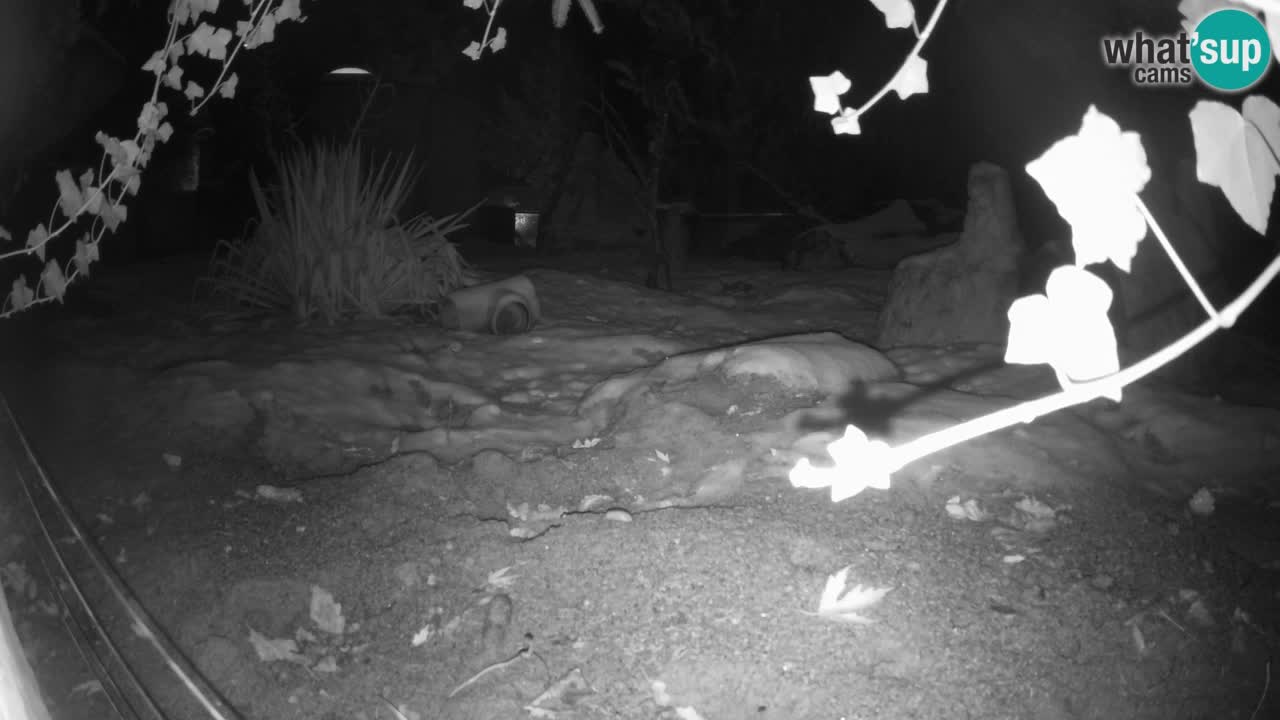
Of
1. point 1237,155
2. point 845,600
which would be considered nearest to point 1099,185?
point 1237,155

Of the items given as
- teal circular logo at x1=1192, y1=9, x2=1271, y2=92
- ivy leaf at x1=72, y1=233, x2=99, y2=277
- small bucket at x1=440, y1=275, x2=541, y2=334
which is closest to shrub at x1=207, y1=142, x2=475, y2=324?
small bucket at x1=440, y1=275, x2=541, y2=334

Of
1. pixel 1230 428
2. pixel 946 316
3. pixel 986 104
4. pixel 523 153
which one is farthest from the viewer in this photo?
pixel 523 153

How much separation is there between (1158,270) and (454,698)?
10.7 feet

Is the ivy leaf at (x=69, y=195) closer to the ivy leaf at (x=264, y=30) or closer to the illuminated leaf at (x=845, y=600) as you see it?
the ivy leaf at (x=264, y=30)

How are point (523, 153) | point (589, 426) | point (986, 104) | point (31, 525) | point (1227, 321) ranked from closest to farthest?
point (1227, 321)
point (31, 525)
point (589, 426)
point (986, 104)
point (523, 153)

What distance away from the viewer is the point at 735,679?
1.70 m

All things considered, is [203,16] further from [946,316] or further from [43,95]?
[946,316]

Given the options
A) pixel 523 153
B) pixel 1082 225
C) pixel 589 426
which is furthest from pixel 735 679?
pixel 523 153

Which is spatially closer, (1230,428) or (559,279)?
(1230,428)

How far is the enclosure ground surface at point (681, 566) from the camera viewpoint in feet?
5.57

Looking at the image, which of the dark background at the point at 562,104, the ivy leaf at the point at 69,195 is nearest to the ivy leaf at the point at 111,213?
the ivy leaf at the point at 69,195

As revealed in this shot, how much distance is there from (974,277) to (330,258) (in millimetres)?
3254

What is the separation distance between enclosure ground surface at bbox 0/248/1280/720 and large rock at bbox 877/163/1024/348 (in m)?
0.87

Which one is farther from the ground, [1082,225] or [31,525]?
[1082,225]
